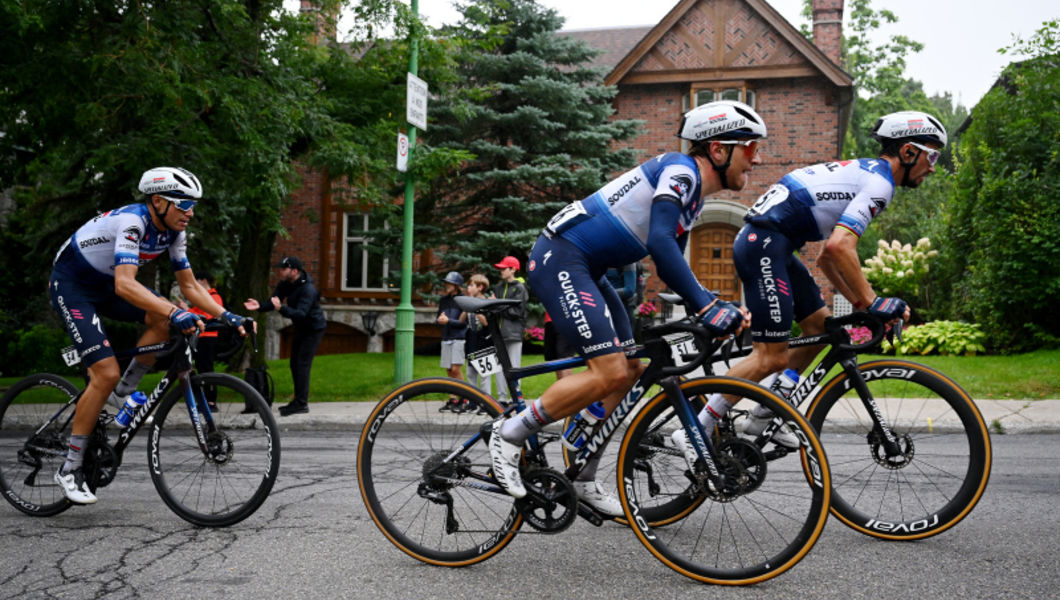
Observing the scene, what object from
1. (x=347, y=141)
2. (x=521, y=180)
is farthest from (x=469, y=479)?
(x=521, y=180)

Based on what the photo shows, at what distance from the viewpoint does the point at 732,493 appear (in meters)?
3.65

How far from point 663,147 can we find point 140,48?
15.6 m

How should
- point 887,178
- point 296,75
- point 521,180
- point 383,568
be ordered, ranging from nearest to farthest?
point 383,568 → point 887,178 → point 296,75 → point 521,180

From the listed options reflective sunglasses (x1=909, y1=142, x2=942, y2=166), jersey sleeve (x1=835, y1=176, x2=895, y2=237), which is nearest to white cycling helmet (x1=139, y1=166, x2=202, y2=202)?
jersey sleeve (x1=835, y1=176, x2=895, y2=237)

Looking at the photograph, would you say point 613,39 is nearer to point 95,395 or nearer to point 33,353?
point 33,353

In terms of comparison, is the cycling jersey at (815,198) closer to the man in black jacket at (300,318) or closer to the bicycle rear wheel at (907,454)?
the bicycle rear wheel at (907,454)

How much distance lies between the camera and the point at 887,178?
441cm

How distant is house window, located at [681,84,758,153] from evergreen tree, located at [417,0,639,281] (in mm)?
3477

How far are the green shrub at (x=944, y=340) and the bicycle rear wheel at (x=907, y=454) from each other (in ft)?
38.4

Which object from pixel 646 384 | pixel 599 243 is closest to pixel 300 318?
pixel 599 243

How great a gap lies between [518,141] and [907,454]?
54.6 feet

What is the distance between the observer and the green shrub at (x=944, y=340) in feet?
50.2

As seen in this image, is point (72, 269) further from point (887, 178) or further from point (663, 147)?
point (663, 147)

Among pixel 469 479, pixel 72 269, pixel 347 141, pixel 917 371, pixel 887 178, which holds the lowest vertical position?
pixel 469 479
